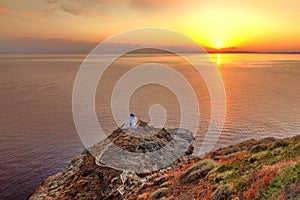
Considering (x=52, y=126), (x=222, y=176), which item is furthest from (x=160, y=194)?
(x=52, y=126)

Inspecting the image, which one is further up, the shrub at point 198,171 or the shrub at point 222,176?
the shrub at point 222,176

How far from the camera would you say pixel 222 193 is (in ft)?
42.4

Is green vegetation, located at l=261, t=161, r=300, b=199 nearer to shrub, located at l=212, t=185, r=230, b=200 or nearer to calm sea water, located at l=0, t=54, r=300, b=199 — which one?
shrub, located at l=212, t=185, r=230, b=200

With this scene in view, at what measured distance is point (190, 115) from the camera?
182 feet

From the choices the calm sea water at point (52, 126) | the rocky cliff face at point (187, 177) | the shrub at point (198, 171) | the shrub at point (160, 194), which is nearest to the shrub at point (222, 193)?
the rocky cliff face at point (187, 177)

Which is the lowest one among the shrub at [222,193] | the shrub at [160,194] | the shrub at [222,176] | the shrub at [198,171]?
the shrub at [160,194]

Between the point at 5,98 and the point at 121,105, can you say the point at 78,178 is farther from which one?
the point at 5,98

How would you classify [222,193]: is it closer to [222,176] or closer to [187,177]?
[222,176]

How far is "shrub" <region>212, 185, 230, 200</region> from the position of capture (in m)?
12.7

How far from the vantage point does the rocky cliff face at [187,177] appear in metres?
11.8

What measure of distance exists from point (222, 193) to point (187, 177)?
5954mm

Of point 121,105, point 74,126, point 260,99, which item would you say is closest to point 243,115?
point 260,99

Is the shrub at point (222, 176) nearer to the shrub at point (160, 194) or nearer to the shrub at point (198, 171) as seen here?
the shrub at point (198, 171)

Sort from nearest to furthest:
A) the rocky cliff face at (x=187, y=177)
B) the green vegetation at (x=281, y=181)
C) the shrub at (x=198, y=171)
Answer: the green vegetation at (x=281, y=181) < the rocky cliff face at (x=187, y=177) < the shrub at (x=198, y=171)
